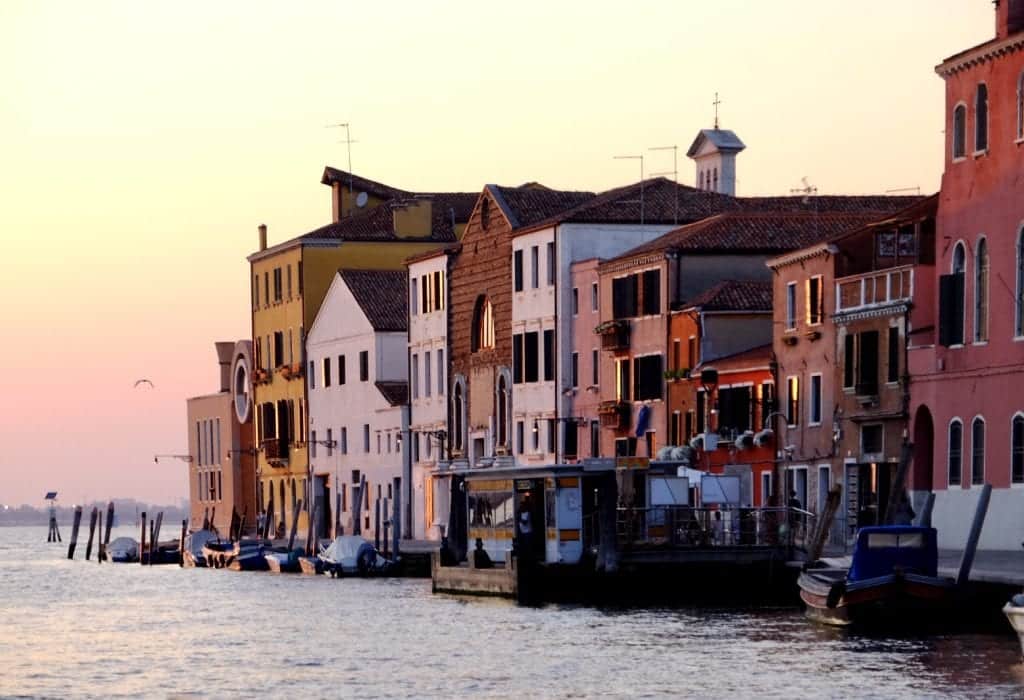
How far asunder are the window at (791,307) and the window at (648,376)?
683 centimetres

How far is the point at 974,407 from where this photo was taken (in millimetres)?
47500

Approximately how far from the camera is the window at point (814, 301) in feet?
181

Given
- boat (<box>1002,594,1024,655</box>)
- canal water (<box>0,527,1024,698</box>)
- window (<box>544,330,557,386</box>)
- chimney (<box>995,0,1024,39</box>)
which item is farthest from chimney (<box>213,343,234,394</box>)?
boat (<box>1002,594,1024,655</box>)

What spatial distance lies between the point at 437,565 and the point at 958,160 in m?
14.3

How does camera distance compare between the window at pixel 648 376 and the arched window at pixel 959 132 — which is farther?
the window at pixel 648 376

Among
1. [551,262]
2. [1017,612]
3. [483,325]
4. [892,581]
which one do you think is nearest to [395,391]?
[483,325]

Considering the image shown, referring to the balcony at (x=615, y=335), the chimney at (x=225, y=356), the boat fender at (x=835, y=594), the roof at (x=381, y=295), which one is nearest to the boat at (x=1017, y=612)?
the boat fender at (x=835, y=594)

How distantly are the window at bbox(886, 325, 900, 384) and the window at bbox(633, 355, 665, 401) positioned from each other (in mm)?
12580

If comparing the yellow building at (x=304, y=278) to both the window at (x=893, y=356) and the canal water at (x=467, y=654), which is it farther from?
the window at (x=893, y=356)

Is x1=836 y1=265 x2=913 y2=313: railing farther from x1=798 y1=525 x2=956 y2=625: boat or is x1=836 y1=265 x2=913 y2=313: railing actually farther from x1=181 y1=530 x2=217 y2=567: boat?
x1=181 y1=530 x2=217 y2=567: boat

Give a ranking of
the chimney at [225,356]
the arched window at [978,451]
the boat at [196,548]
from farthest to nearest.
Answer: the chimney at [225,356], the boat at [196,548], the arched window at [978,451]

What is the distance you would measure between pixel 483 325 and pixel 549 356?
6.05 meters

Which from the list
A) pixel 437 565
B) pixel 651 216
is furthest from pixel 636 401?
pixel 437 565

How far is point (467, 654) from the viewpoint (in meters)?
39.4
